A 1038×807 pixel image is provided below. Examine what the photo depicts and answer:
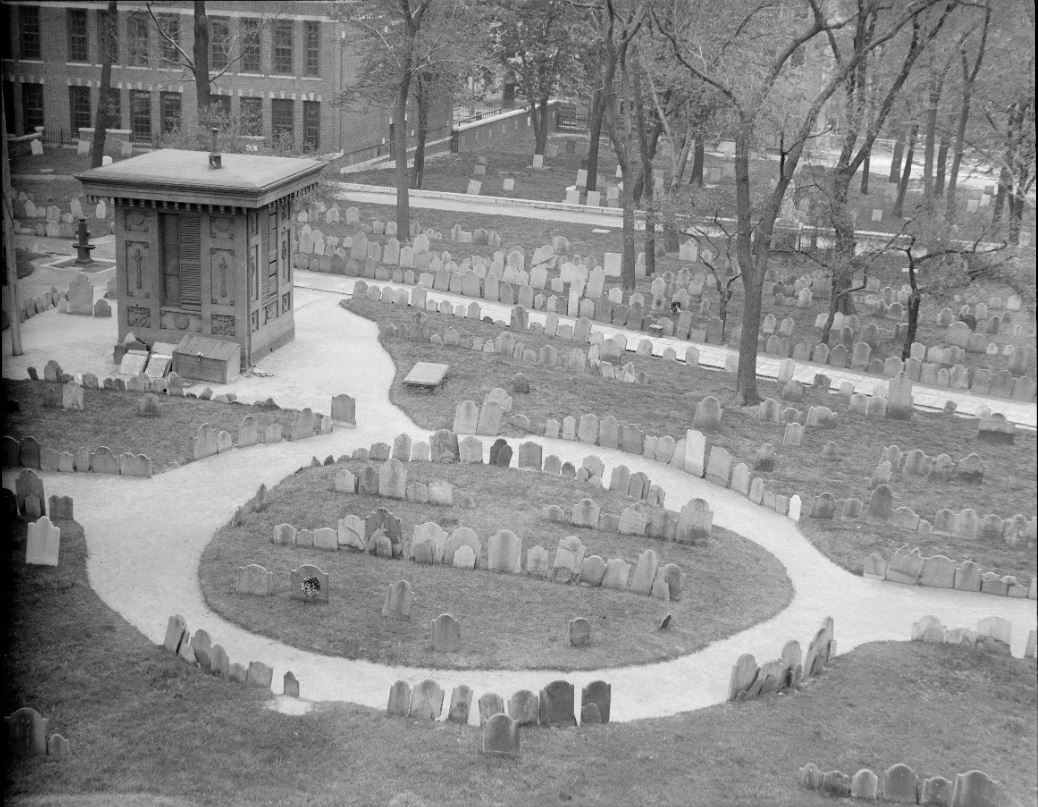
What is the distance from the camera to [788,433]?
18.8m

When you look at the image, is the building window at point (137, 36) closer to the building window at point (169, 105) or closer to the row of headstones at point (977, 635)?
the building window at point (169, 105)

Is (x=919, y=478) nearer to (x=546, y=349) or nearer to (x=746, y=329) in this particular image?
(x=746, y=329)


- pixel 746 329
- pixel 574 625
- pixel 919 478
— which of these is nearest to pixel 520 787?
pixel 574 625

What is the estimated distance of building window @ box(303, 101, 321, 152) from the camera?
42062mm

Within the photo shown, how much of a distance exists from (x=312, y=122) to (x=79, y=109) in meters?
7.64

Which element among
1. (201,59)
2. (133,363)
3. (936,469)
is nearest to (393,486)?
A: (133,363)

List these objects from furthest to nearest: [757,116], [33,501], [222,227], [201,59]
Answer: [201,59]
[222,227]
[757,116]
[33,501]

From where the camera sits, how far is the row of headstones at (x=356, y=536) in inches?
540

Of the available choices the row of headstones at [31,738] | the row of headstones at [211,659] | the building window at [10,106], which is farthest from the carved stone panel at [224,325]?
the building window at [10,106]

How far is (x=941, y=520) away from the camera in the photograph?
15555 mm

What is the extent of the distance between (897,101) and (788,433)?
10029mm

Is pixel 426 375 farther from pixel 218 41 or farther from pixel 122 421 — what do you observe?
pixel 218 41

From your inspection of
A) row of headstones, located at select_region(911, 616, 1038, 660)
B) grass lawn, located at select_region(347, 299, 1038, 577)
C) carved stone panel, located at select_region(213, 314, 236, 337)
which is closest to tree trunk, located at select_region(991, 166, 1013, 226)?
grass lawn, located at select_region(347, 299, 1038, 577)

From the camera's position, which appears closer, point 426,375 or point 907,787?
point 907,787
